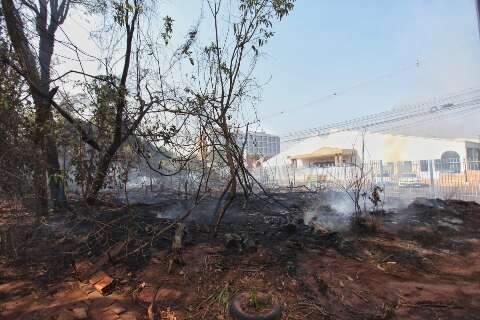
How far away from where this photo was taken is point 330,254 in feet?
14.8

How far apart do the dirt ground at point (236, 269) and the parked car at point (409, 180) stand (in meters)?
8.15

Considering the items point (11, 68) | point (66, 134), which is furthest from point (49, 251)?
point (11, 68)

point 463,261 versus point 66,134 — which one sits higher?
point 66,134

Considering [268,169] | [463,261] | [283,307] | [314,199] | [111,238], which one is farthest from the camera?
[268,169]

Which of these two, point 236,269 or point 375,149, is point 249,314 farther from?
point 375,149

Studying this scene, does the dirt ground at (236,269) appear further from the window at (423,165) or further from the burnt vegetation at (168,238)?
the window at (423,165)

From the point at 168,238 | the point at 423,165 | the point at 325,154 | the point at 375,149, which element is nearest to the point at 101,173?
the point at 168,238

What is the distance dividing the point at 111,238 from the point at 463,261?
5.11 m

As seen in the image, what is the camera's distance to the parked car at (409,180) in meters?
13.8

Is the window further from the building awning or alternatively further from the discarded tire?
the building awning

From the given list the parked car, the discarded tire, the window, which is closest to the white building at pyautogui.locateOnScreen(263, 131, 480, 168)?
the parked car

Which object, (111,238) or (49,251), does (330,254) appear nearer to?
(111,238)

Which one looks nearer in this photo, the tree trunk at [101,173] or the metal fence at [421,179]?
the tree trunk at [101,173]

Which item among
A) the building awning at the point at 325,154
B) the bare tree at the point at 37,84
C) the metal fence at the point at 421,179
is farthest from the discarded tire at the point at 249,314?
the building awning at the point at 325,154
